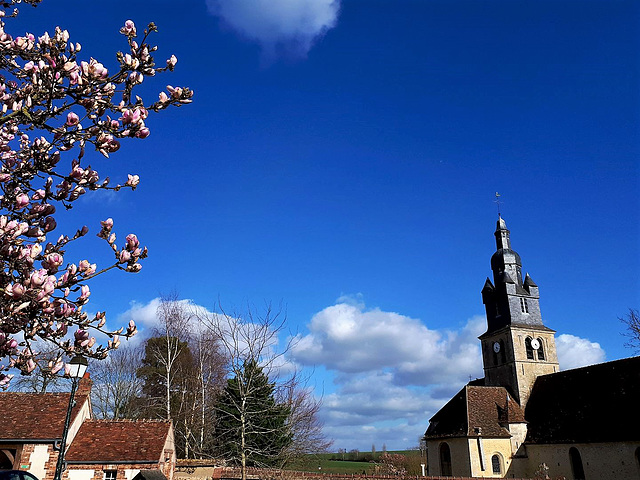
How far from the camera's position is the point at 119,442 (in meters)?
19.2

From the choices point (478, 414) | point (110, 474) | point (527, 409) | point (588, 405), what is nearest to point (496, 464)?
point (478, 414)

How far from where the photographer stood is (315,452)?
61.8ft

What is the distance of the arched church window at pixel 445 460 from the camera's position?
32.3 metres

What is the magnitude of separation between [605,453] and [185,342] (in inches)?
1070

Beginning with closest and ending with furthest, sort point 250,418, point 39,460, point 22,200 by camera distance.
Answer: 1. point 22,200
2. point 250,418
3. point 39,460

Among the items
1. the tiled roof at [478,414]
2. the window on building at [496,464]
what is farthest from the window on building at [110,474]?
the window on building at [496,464]

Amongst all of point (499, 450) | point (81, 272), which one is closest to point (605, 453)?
point (499, 450)

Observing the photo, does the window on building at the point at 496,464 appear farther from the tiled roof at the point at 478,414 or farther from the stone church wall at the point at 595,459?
the stone church wall at the point at 595,459

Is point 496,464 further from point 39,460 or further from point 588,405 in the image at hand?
point 39,460

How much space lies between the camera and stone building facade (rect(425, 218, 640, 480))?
→ 26.6m

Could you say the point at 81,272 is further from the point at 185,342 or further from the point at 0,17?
the point at 185,342

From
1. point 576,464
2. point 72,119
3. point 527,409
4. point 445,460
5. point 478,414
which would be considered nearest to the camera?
point 72,119

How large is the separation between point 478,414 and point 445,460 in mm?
4115

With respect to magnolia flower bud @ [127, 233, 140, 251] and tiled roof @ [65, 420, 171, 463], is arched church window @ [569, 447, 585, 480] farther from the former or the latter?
magnolia flower bud @ [127, 233, 140, 251]
